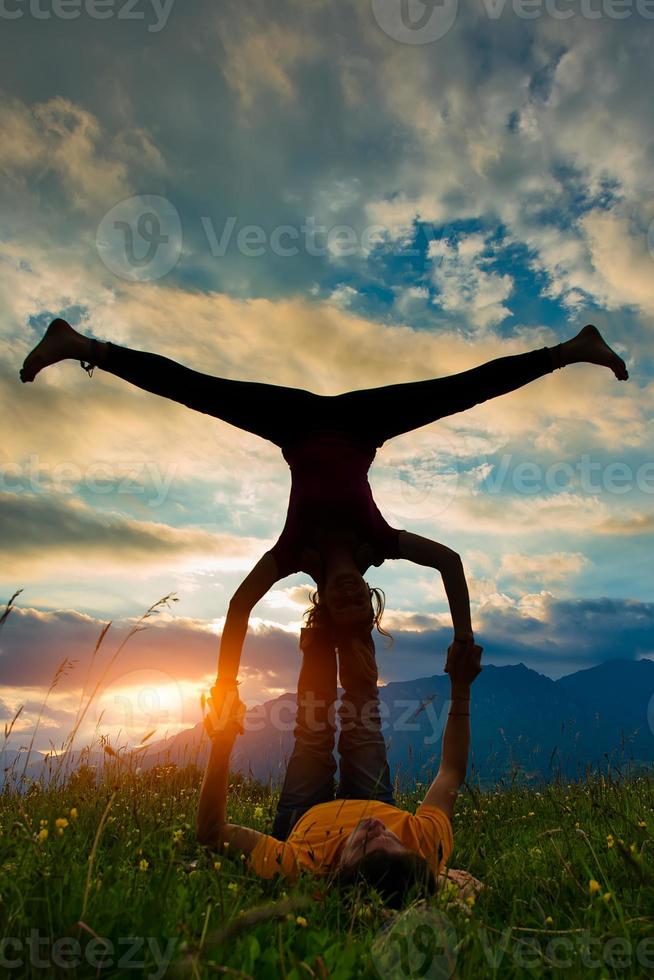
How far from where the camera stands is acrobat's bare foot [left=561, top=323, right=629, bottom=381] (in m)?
5.15

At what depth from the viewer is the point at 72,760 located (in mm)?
5949

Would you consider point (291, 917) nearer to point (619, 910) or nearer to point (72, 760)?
point (619, 910)

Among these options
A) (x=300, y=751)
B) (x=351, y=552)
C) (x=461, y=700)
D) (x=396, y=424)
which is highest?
(x=396, y=424)

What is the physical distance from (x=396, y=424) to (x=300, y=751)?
2.69 meters

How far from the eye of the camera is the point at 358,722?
4.91m

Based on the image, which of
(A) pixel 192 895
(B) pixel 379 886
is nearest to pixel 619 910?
(B) pixel 379 886

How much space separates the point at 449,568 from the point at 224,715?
71.7 inches

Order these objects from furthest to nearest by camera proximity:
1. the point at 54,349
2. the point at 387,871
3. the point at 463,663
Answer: the point at 54,349 → the point at 463,663 → the point at 387,871

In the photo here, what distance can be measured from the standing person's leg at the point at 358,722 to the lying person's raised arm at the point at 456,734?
0.86 m

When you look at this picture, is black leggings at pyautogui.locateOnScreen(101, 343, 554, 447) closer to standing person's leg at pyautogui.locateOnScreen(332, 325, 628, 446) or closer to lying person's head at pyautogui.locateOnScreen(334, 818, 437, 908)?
standing person's leg at pyautogui.locateOnScreen(332, 325, 628, 446)

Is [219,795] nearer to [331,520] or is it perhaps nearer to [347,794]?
[347,794]

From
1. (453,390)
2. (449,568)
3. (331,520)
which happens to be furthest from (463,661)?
(453,390)

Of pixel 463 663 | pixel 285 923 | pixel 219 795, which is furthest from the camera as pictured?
pixel 463 663

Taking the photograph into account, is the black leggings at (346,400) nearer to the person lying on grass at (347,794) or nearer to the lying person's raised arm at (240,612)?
the lying person's raised arm at (240,612)
